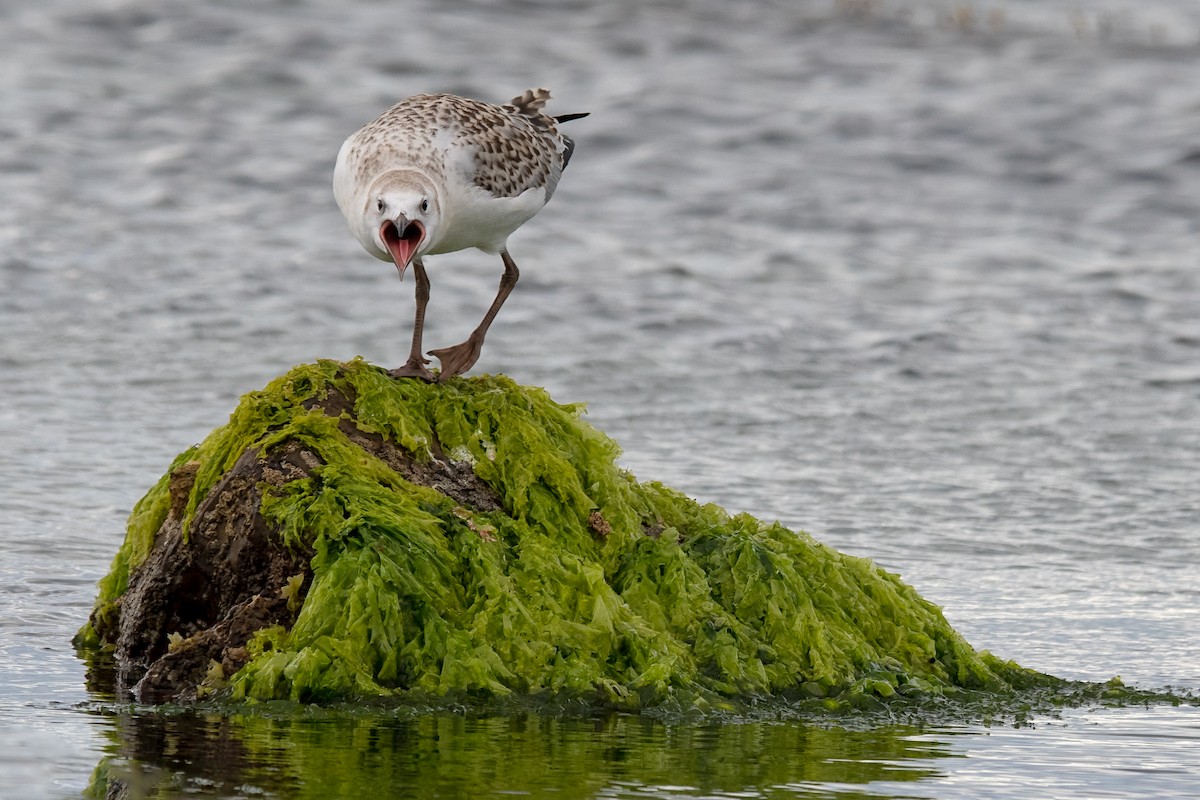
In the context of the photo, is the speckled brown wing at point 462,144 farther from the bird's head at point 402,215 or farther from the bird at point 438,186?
the bird's head at point 402,215

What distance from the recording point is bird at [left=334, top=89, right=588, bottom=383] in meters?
7.17

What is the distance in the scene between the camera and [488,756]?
5797 mm

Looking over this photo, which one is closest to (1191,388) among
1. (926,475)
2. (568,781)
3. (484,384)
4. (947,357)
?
(947,357)

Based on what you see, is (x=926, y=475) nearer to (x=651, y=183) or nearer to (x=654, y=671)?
(x=654, y=671)

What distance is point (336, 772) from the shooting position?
554 centimetres

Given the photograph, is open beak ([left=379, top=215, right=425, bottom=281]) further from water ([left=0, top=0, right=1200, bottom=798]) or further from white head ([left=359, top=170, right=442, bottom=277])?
water ([left=0, top=0, right=1200, bottom=798])

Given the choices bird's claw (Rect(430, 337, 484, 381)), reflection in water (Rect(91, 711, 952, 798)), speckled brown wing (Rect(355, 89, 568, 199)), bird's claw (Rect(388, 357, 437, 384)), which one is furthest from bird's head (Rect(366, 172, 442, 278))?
reflection in water (Rect(91, 711, 952, 798))

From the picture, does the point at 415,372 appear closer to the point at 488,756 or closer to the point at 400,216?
the point at 400,216

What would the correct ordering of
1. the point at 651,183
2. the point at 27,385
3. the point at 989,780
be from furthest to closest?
1. the point at 651,183
2. the point at 27,385
3. the point at 989,780

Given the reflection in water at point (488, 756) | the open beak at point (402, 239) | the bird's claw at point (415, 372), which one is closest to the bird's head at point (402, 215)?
the open beak at point (402, 239)

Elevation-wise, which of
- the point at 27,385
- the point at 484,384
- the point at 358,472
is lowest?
the point at 358,472

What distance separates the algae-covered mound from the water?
0.33 m

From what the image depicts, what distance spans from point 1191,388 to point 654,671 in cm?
951

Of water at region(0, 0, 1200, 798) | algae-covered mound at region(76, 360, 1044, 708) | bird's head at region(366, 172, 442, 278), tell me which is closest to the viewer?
water at region(0, 0, 1200, 798)
